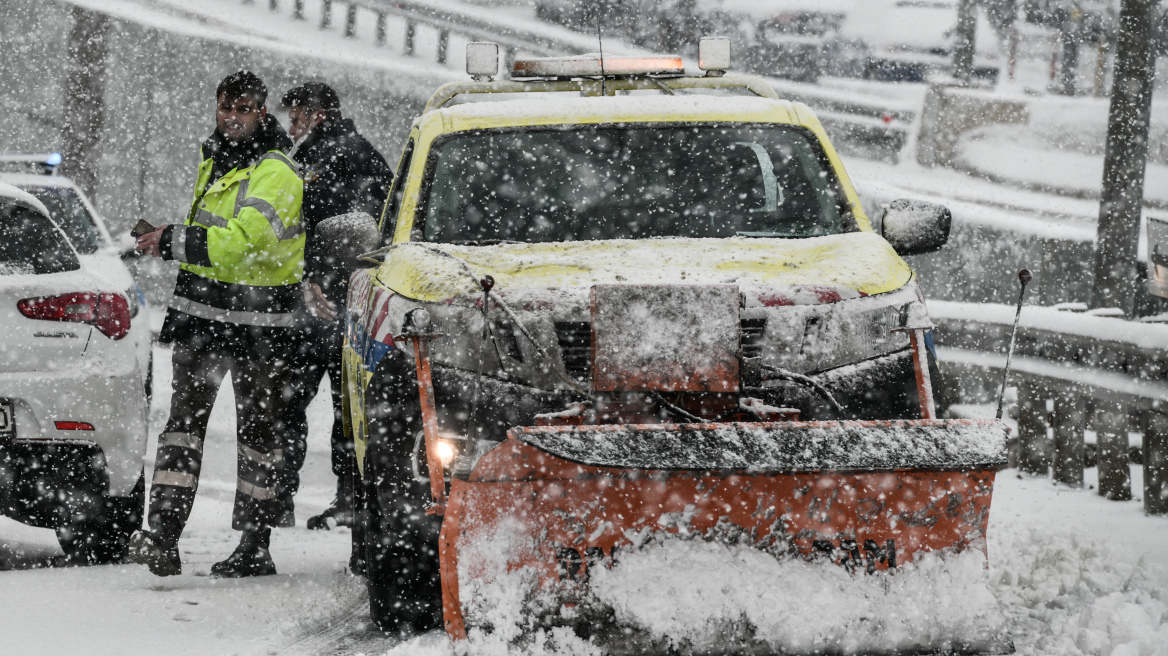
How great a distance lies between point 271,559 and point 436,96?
2095mm

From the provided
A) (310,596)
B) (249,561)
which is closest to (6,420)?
(249,561)

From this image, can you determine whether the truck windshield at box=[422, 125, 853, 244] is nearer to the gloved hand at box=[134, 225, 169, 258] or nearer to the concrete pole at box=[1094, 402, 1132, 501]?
the gloved hand at box=[134, 225, 169, 258]

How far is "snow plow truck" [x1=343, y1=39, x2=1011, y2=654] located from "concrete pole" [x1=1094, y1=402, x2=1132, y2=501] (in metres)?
3.21

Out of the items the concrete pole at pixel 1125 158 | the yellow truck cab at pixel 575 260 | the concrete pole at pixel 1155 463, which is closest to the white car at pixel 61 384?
the yellow truck cab at pixel 575 260

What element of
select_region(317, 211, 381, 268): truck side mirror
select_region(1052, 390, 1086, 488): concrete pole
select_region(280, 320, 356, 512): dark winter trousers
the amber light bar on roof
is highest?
the amber light bar on roof

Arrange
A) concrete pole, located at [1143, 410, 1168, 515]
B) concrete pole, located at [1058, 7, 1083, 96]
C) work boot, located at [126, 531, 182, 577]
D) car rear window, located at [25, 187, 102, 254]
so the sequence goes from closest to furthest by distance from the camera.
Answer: work boot, located at [126, 531, 182, 577] < car rear window, located at [25, 187, 102, 254] < concrete pole, located at [1143, 410, 1168, 515] < concrete pole, located at [1058, 7, 1083, 96]

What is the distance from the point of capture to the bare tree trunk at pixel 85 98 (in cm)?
1894

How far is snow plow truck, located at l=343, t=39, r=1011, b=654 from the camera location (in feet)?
12.8

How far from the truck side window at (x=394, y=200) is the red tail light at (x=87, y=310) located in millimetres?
1128

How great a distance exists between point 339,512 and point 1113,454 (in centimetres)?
419

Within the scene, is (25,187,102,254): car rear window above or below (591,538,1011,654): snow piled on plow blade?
above

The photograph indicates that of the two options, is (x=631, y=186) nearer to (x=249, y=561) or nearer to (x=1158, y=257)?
(x=249, y=561)

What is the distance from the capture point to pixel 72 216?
762cm

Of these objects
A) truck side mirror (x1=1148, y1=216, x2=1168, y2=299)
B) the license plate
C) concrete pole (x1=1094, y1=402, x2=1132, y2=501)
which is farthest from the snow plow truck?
truck side mirror (x1=1148, y1=216, x2=1168, y2=299)
